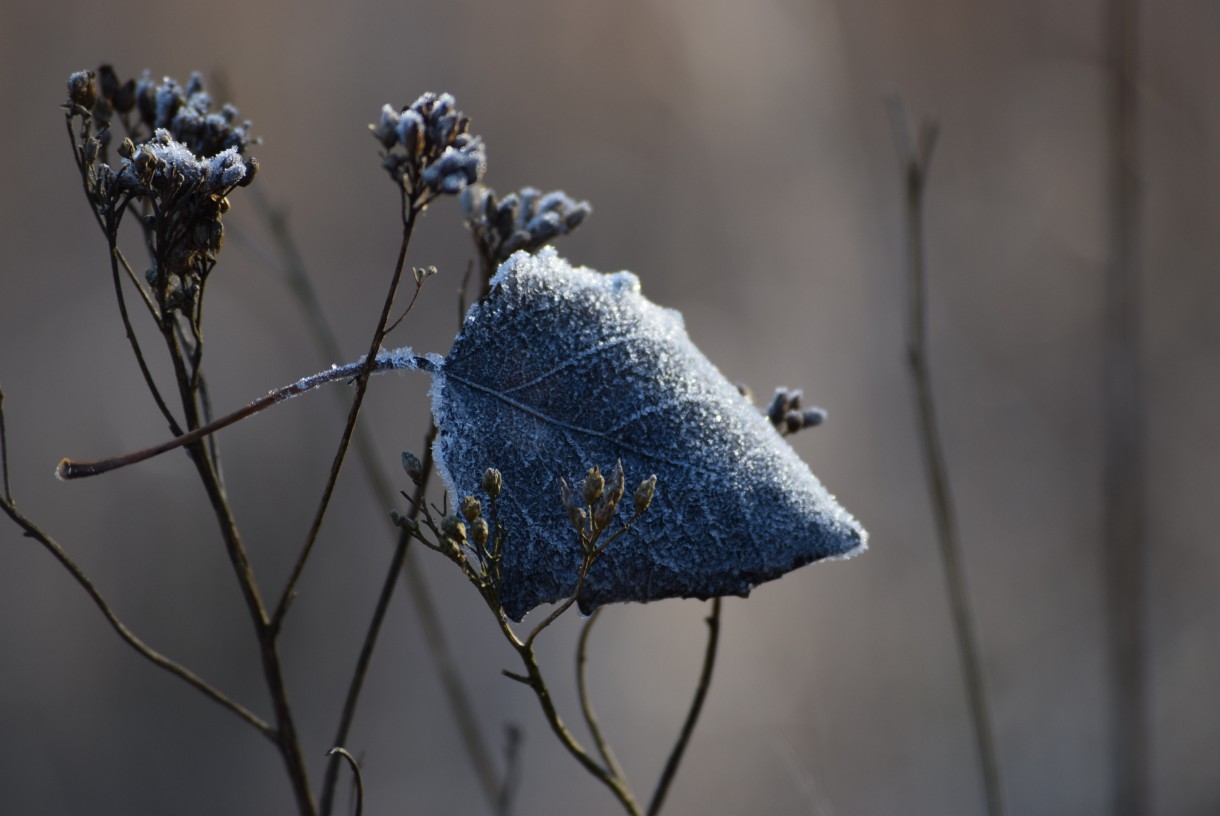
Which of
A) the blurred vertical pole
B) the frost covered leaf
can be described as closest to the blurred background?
the blurred vertical pole

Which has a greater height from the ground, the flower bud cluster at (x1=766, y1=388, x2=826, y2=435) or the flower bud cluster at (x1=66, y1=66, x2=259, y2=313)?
the flower bud cluster at (x1=66, y1=66, x2=259, y2=313)

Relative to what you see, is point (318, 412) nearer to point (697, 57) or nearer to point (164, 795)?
point (164, 795)

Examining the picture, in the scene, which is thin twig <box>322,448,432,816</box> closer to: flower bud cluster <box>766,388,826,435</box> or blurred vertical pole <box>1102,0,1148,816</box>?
flower bud cluster <box>766,388,826,435</box>

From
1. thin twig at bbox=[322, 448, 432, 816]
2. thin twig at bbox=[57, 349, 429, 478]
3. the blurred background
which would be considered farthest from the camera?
the blurred background

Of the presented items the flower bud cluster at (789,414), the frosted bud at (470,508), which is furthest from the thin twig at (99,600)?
the flower bud cluster at (789,414)

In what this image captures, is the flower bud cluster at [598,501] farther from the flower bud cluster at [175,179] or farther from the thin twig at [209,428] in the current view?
the flower bud cluster at [175,179]

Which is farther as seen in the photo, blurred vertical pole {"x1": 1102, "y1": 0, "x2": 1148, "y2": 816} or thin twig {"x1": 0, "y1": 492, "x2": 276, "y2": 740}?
blurred vertical pole {"x1": 1102, "y1": 0, "x2": 1148, "y2": 816}

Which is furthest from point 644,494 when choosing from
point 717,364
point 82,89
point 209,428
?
point 717,364
